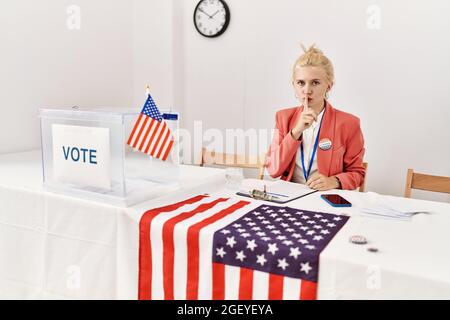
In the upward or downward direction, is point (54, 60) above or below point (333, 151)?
above

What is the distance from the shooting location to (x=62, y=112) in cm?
175

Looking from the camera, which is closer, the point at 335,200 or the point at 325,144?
the point at 335,200

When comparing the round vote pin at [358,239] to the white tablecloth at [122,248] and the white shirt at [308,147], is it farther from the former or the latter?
the white shirt at [308,147]

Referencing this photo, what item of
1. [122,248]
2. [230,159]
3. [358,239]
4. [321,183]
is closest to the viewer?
[358,239]

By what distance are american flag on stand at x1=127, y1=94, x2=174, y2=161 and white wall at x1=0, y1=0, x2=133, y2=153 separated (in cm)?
152

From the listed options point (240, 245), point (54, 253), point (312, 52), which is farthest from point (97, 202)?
point (312, 52)

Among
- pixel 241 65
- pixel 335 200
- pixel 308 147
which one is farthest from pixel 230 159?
pixel 335 200

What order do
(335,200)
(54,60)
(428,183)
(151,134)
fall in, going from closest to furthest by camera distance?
(151,134)
(335,200)
(428,183)
(54,60)

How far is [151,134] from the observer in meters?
1.68

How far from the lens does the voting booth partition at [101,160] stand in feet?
5.34

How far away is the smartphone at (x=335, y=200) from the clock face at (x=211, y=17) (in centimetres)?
222

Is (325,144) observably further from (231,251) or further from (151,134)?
(231,251)

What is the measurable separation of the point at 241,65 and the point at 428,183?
1820 millimetres

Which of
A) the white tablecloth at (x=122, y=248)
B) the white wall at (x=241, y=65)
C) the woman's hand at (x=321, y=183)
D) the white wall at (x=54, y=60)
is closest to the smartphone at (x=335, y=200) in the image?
the white tablecloth at (x=122, y=248)
